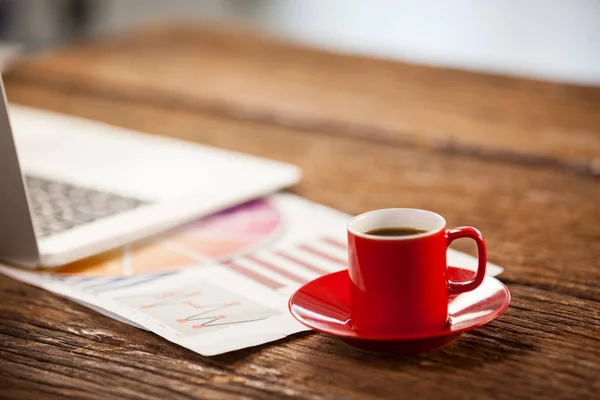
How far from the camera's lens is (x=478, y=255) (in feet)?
2.20

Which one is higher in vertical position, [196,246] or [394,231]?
[394,231]

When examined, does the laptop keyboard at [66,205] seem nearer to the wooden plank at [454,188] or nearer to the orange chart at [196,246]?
the orange chart at [196,246]

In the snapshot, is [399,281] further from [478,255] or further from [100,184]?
[100,184]

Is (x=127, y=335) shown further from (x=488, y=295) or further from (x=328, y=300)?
(x=488, y=295)

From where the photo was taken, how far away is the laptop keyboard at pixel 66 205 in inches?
36.2

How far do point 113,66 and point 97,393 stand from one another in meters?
1.19

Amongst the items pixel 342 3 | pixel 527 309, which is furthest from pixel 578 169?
pixel 342 3

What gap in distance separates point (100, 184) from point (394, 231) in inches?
19.4

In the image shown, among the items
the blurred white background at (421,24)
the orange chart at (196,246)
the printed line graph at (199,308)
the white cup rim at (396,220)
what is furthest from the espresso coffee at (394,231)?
the blurred white background at (421,24)

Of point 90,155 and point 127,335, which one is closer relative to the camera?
point 127,335

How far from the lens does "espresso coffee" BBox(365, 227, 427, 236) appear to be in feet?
2.22

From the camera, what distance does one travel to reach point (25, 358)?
0.68 meters

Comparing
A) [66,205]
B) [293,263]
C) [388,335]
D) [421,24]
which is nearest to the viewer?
[388,335]

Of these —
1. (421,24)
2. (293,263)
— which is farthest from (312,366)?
(421,24)
